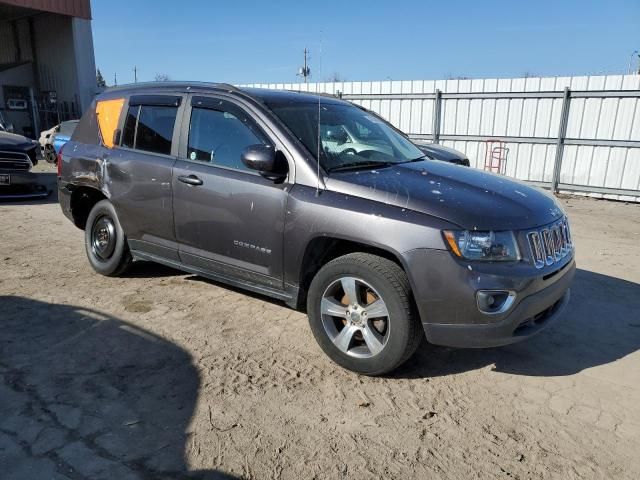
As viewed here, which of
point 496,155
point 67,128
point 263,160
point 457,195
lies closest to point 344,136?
point 263,160

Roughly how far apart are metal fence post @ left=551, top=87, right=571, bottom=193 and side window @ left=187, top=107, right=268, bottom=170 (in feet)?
32.8

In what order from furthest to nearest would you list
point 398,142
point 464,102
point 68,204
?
point 464,102 → point 68,204 → point 398,142

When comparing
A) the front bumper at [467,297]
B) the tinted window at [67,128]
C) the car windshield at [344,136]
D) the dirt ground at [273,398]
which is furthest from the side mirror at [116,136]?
the tinted window at [67,128]

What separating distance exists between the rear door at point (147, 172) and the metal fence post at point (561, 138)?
32.9 feet

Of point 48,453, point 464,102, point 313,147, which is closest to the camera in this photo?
point 48,453

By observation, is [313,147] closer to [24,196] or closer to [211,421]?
[211,421]

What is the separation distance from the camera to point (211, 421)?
9.19 feet

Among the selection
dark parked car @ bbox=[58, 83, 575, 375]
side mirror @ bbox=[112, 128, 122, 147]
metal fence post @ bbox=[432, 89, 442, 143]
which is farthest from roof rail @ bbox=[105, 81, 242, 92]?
metal fence post @ bbox=[432, 89, 442, 143]

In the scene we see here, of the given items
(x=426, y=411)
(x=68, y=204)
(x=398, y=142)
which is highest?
(x=398, y=142)

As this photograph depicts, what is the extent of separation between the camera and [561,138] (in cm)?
1155

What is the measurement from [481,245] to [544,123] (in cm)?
1038

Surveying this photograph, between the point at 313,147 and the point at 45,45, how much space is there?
89.3 feet

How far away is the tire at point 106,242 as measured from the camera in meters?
4.95

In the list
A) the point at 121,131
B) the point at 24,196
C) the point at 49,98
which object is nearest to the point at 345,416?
the point at 121,131
